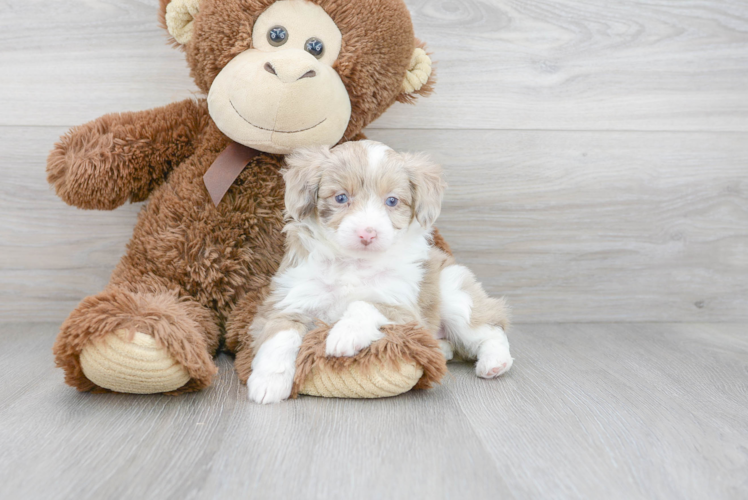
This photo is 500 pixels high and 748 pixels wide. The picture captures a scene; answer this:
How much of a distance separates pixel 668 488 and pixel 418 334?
0.53 m

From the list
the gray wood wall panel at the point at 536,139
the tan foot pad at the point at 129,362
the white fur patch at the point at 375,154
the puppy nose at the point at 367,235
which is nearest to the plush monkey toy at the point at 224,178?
the tan foot pad at the point at 129,362

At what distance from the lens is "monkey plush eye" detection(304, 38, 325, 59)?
1416 millimetres

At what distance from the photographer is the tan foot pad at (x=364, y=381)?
1.23m

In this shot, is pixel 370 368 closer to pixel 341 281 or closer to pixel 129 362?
pixel 341 281

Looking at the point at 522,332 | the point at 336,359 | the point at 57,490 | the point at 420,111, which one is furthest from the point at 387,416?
the point at 420,111

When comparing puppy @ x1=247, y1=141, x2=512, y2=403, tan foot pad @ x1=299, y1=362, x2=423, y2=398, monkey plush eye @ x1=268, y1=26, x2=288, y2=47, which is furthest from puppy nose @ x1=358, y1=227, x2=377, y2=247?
monkey plush eye @ x1=268, y1=26, x2=288, y2=47

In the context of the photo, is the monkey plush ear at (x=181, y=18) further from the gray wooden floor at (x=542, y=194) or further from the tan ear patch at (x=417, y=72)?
the tan ear patch at (x=417, y=72)

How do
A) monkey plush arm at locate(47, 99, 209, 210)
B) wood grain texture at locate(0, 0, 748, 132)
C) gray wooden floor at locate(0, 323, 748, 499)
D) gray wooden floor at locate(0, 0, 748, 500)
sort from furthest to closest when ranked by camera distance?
wood grain texture at locate(0, 0, 748, 132)
monkey plush arm at locate(47, 99, 209, 210)
gray wooden floor at locate(0, 0, 748, 500)
gray wooden floor at locate(0, 323, 748, 499)

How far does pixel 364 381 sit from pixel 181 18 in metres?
0.99

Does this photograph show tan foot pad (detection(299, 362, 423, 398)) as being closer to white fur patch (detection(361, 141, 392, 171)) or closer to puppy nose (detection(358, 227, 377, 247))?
puppy nose (detection(358, 227, 377, 247))

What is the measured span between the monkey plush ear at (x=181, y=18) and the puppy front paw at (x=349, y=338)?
832 millimetres

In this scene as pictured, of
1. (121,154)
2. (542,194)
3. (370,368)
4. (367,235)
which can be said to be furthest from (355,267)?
(542,194)

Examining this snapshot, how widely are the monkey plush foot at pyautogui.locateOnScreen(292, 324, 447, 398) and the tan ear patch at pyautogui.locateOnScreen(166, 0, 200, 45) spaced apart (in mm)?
845

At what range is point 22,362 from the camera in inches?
60.3
